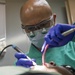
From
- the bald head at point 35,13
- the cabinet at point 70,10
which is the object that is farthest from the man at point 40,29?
the cabinet at point 70,10

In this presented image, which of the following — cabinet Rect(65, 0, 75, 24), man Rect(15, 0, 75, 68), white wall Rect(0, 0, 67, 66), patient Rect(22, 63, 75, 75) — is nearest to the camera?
patient Rect(22, 63, 75, 75)

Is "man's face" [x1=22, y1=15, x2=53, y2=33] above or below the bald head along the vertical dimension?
below

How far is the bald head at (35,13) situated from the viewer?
114 cm

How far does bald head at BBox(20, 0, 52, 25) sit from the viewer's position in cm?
114

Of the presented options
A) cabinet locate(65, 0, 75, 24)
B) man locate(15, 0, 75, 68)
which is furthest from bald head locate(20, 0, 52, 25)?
cabinet locate(65, 0, 75, 24)

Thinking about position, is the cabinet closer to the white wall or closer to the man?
the white wall

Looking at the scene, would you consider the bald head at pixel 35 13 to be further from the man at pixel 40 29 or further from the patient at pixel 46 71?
the patient at pixel 46 71

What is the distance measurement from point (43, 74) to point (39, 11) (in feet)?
2.77

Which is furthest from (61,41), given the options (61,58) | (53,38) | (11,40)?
(11,40)

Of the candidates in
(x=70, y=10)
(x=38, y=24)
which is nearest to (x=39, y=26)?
(x=38, y=24)

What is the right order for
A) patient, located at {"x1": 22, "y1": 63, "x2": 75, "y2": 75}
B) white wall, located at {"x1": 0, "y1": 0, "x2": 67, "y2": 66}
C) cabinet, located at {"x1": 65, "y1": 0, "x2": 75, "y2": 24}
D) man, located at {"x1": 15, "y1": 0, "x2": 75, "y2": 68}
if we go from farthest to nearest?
1. cabinet, located at {"x1": 65, "y1": 0, "x2": 75, "y2": 24}
2. white wall, located at {"x1": 0, "y1": 0, "x2": 67, "y2": 66}
3. man, located at {"x1": 15, "y1": 0, "x2": 75, "y2": 68}
4. patient, located at {"x1": 22, "y1": 63, "x2": 75, "y2": 75}

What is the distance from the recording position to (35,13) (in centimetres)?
116

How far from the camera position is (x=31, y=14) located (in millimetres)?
1157

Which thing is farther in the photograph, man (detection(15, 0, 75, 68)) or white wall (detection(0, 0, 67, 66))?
white wall (detection(0, 0, 67, 66))
